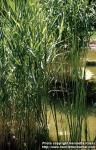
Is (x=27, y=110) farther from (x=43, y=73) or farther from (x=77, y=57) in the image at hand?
(x=77, y=57)

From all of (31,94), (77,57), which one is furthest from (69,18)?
(77,57)

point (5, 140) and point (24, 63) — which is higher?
point (24, 63)

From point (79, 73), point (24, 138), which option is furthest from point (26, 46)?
point (24, 138)

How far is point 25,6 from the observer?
3260mm

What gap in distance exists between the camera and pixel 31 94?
3.22 m

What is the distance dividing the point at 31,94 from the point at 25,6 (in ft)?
2.46

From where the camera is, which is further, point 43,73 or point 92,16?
point 92,16

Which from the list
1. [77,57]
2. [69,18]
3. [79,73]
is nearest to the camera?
[77,57]

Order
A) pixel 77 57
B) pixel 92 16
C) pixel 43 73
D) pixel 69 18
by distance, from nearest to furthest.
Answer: pixel 77 57 → pixel 43 73 → pixel 69 18 → pixel 92 16

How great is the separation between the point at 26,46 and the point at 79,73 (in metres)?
0.60

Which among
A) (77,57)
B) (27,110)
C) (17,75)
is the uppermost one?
(77,57)

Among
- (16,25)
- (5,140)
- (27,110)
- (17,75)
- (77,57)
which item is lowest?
(5,140)

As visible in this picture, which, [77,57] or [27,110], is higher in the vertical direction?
[77,57]

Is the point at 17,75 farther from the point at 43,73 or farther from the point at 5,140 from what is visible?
the point at 5,140
